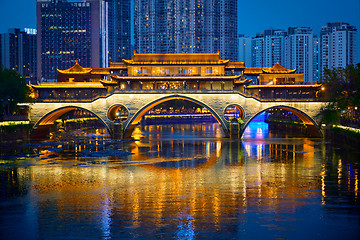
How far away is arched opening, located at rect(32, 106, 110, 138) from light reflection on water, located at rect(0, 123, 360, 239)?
67.4 feet

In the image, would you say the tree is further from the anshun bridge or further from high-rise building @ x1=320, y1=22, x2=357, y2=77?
high-rise building @ x1=320, y1=22, x2=357, y2=77

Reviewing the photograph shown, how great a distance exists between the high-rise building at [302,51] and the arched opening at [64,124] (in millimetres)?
117006

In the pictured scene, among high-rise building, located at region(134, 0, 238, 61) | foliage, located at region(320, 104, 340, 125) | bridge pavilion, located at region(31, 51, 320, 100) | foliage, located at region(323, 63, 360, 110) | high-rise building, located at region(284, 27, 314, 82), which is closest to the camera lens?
foliage, located at region(323, 63, 360, 110)

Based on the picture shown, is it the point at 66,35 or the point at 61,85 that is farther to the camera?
the point at 66,35

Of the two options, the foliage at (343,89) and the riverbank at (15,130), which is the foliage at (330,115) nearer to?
the foliage at (343,89)

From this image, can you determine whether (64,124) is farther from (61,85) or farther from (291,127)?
(291,127)

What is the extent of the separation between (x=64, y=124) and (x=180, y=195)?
200 ft

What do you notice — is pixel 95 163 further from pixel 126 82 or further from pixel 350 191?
pixel 126 82

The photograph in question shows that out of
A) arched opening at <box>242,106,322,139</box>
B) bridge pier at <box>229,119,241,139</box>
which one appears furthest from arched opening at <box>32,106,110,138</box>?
arched opening at <box>242,106,322,139</box>

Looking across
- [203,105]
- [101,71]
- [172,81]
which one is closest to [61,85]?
[101,71]

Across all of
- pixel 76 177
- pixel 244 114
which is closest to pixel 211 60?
pixel 244 114

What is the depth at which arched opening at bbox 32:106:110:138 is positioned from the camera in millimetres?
67312

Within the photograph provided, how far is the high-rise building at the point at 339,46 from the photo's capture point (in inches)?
7082

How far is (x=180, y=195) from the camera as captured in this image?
2808 cm
